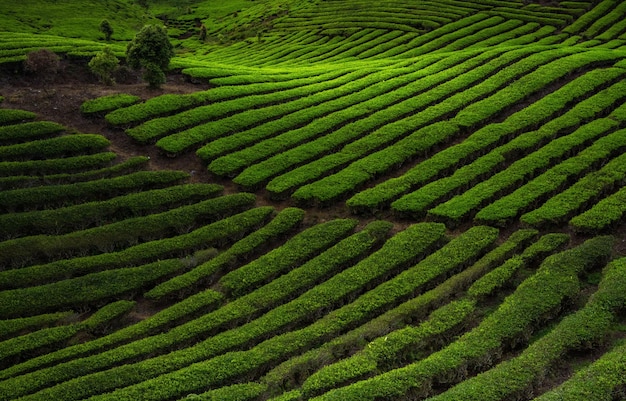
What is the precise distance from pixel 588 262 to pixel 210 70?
97.0 feet

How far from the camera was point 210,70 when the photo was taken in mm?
39812

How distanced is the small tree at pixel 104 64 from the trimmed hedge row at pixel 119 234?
14.8 meters

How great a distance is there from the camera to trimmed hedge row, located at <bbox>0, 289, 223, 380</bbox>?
18078 millimetres

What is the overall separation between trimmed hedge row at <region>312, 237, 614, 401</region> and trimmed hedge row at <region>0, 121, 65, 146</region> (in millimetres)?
22835

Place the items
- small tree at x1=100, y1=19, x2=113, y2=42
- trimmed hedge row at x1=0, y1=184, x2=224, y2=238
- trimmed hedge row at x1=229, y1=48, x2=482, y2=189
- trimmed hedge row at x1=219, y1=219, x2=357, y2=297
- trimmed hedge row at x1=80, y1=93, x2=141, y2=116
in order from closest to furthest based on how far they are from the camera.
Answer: trimmed hedge row at x1=219, y1=219, x2=357, y2=297 → trimmed hedge row at x1=0, y1=184, x2=224, y2=238 → trimmed hedge row at x1=229, y1=48, x2=482, y2=189 → trimmed hedge row at x1=80, y1=93, x2=141, y2=116 → small tree at x1=100, y1=19, x2=113, y2=42

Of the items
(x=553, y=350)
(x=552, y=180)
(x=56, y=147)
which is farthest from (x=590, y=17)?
(x=56, y=147)

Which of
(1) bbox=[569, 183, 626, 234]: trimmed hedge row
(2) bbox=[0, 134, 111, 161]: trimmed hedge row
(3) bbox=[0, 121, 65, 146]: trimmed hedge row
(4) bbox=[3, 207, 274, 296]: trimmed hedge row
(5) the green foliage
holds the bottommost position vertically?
(4) bbox=[3, 207, 274, 296]: trimmed hedge row

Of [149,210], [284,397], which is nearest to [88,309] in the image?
[149,210]

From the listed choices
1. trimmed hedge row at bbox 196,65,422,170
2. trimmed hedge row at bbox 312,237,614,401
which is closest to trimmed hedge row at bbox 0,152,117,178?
trimmed hedge row at bbox 196,65,422,170

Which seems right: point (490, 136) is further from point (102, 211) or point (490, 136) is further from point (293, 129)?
point (102, 211)

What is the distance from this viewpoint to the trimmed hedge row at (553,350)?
15328mm

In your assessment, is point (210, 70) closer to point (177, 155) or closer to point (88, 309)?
point (177, 155)

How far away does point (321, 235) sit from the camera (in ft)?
79.0

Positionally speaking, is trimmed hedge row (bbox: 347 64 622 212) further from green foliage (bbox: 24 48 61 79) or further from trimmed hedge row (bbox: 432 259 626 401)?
green foliage (bbox: 24 48 61 79)
